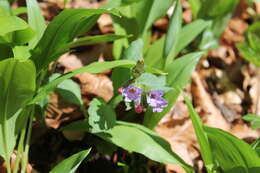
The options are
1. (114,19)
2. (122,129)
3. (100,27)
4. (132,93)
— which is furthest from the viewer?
(100,27)

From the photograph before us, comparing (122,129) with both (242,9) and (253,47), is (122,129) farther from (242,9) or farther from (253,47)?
(242,9)

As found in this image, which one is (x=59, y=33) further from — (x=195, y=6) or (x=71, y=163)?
(x=195, y=6)

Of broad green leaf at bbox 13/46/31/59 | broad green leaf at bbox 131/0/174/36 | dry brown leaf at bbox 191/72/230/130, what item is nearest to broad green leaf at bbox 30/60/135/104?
broad green leaf at bbox 13/46/31/59

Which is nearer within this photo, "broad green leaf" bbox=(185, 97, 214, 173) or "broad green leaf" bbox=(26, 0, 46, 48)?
"broad green leaf" bbox=(185, 97, 214, 173)

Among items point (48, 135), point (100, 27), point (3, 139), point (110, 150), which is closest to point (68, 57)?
point (100, 27)

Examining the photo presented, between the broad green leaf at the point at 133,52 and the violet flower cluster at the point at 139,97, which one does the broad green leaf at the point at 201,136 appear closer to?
the violet flower cluster at the point at 139,97

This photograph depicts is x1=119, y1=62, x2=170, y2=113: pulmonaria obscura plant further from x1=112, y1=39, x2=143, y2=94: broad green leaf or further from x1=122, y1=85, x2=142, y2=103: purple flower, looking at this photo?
x1=112, y1=39, x2=143, y2=94: broad green leaf
